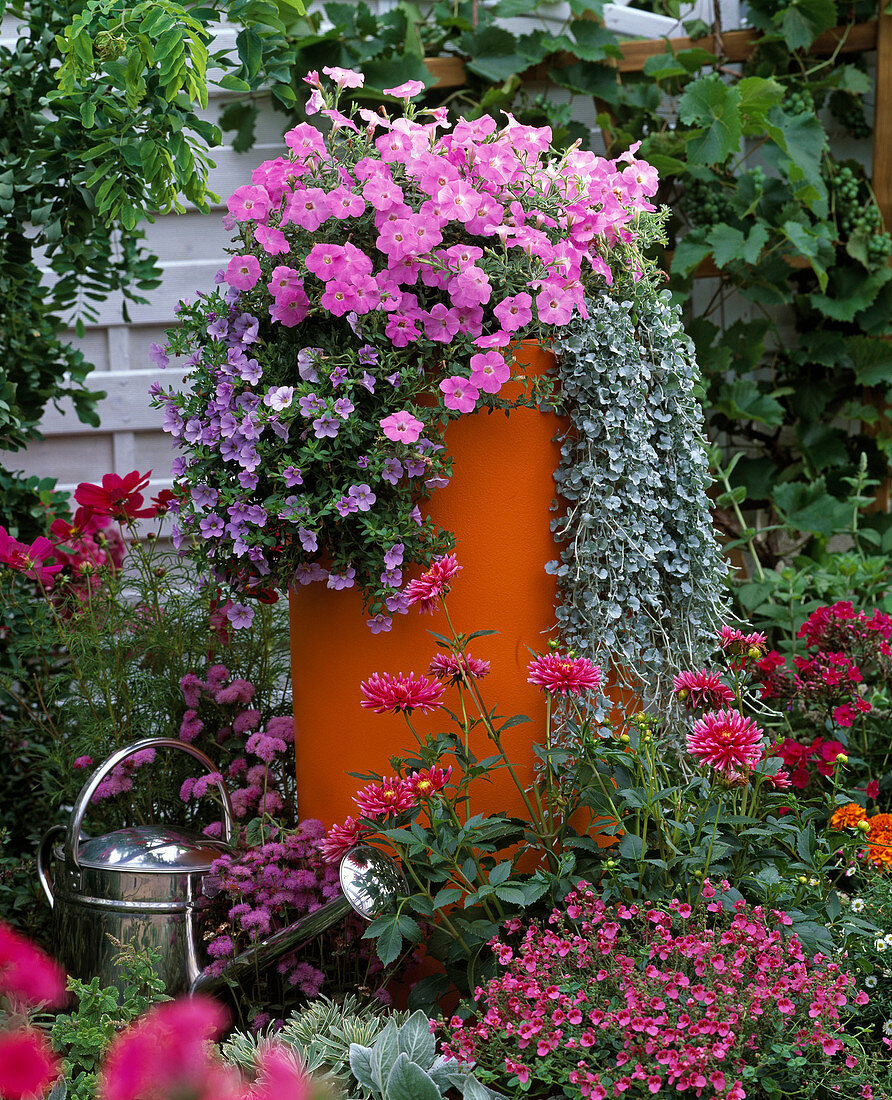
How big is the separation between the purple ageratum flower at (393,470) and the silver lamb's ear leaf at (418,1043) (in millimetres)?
723

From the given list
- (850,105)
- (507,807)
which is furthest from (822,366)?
(507,807)

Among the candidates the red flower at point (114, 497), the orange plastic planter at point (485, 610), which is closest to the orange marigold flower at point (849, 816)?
the orange plastic planter at point (485, 610)

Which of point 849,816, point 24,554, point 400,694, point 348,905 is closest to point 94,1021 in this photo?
point 348,905

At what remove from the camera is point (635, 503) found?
1547mm

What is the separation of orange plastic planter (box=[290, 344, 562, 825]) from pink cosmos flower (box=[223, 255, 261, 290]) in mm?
385

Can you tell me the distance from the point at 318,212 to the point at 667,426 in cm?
65

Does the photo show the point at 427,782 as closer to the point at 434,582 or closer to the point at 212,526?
the point at 434,582

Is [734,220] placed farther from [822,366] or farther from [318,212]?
[318,212]

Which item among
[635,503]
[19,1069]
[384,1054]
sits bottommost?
[384,1054]

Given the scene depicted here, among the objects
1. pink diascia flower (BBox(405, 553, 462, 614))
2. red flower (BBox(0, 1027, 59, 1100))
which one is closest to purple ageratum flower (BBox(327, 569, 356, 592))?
pink diascia flower (BBox(405, 553, 462, 614))

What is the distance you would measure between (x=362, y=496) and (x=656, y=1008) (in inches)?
30.5

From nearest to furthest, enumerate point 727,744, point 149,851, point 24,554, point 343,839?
→ point 727,744, point 343,839, point 149,851, point 24,554

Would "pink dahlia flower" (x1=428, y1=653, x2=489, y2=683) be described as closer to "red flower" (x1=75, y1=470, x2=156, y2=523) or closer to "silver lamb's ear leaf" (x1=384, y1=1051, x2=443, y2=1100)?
"silver lamb's ear leaf" (x1=384, y1=1051, x2=443, y2=1100)

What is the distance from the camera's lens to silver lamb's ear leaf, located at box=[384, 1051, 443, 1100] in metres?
1.04
